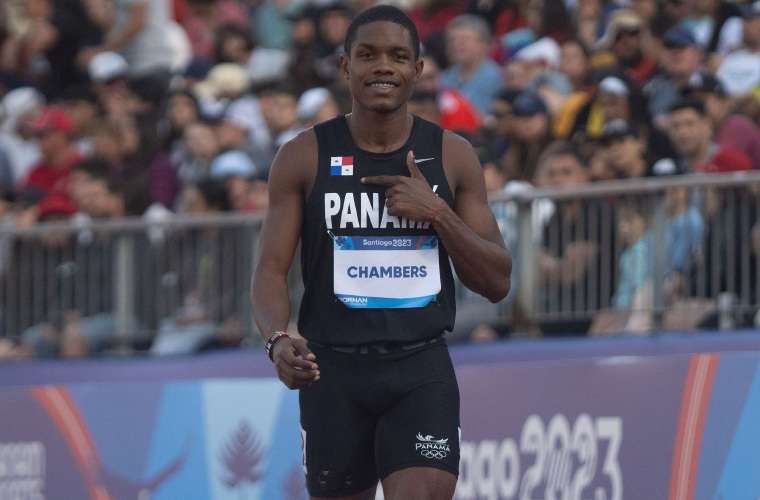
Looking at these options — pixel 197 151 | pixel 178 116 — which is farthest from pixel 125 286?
pixel 178 116

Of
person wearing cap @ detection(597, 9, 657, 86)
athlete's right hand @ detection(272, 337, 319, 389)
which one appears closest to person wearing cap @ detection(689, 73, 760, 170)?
person wearing cap @ detection(597, 9, 657, 86)

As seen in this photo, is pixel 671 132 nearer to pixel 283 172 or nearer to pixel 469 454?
pixel 469 454

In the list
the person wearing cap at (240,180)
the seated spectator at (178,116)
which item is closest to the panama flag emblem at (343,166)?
the person wearing cap at (240,180)

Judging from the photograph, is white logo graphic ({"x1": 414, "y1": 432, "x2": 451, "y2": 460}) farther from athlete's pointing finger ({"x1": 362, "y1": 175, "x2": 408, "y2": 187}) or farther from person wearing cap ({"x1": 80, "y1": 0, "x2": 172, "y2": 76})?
person wearing cap ({"x1": 80, "y1": 0, "x2": 172, "y2": 76})

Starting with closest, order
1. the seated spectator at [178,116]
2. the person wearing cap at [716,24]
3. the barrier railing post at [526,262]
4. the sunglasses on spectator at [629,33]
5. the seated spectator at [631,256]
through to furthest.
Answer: the seated spectator at [631,256], the barrier railing post at [526,262], the person wearing cap at [716,24], the sunglasses on spectator at [629,33], the seated spectator at [178,116]

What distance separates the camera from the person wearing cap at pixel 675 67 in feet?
37.3

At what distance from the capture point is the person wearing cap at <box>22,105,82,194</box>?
14.6 metres

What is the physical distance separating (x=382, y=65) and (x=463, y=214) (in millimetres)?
631

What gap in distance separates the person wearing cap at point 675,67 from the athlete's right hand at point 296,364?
5.63 metres

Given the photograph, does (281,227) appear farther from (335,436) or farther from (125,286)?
(125,286)

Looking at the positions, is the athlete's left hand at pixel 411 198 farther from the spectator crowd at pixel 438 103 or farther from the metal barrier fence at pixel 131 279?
the metal barrier fence at pixel 131 279

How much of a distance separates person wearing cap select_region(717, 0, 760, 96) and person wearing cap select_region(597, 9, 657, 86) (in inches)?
25.5

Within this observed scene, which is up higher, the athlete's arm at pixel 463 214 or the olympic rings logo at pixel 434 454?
the athlete's arm at pixel 463 214

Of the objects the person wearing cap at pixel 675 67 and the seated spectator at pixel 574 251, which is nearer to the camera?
the seated spectator at pixel 574 251
